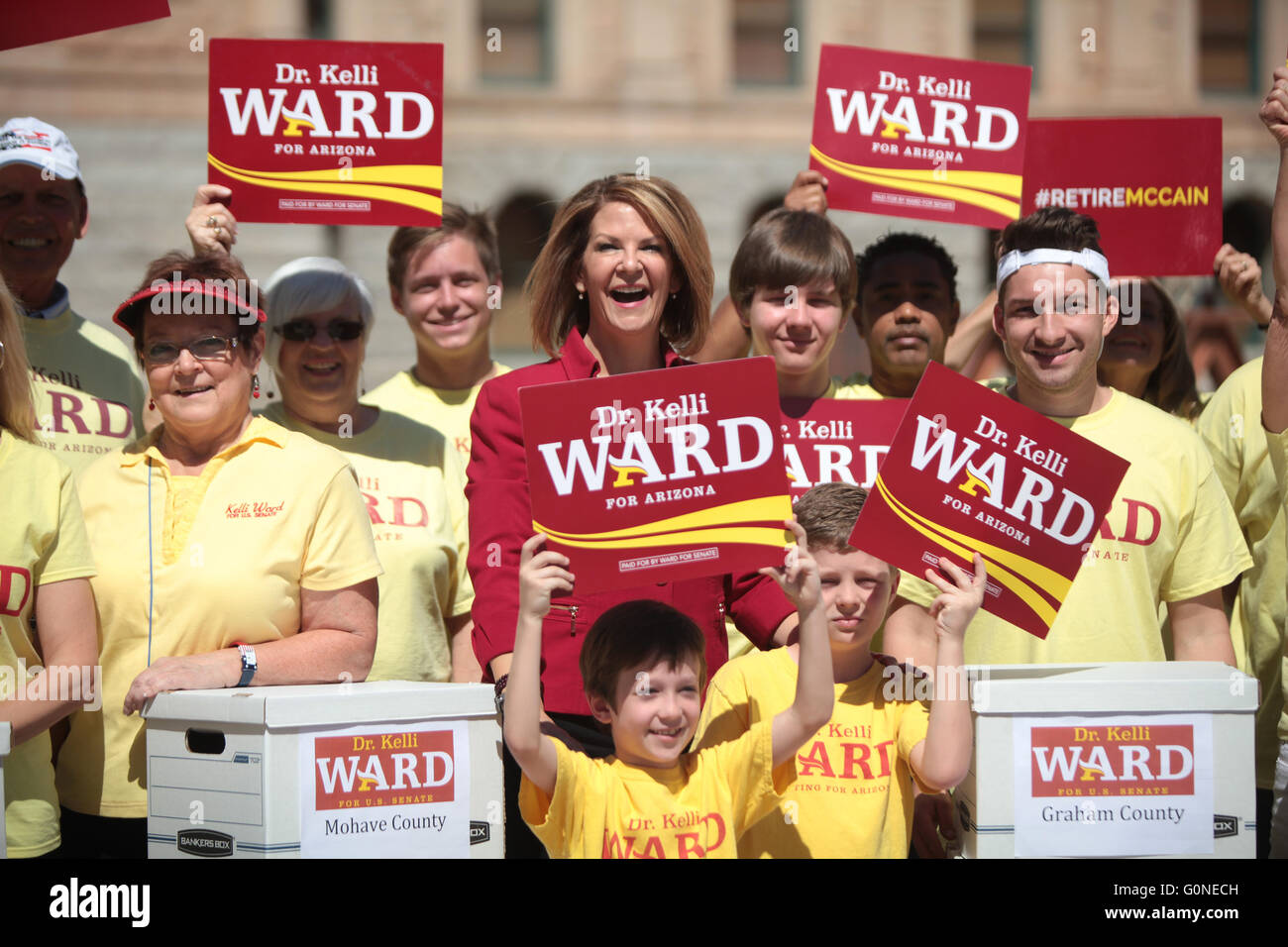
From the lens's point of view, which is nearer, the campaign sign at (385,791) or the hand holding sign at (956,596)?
the campaign sign at (385,791)

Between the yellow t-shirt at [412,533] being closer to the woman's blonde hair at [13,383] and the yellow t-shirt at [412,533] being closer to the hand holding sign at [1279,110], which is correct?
the woman's blonde hair at [13,383]

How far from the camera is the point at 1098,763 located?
3.14m

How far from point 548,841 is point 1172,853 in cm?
134

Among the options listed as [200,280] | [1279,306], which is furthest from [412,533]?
[1279,306]

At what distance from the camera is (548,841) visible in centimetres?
314

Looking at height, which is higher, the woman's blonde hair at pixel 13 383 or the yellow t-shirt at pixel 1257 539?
the woman's blonde hair at pixel 13 383

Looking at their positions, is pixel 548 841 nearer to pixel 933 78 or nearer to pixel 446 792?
pixel 446 792

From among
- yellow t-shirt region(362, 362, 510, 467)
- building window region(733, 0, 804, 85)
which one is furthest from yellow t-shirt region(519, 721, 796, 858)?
building window region(733, 0, 804, 85)

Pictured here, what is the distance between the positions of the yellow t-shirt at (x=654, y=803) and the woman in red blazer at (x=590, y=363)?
183 mm

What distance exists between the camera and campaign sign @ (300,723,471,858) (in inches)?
119

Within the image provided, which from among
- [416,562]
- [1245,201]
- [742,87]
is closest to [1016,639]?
[416,562]

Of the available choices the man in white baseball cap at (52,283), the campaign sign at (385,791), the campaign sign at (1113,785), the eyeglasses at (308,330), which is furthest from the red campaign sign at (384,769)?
the eyeglasses at (308,330)

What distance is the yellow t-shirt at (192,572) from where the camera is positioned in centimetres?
347
